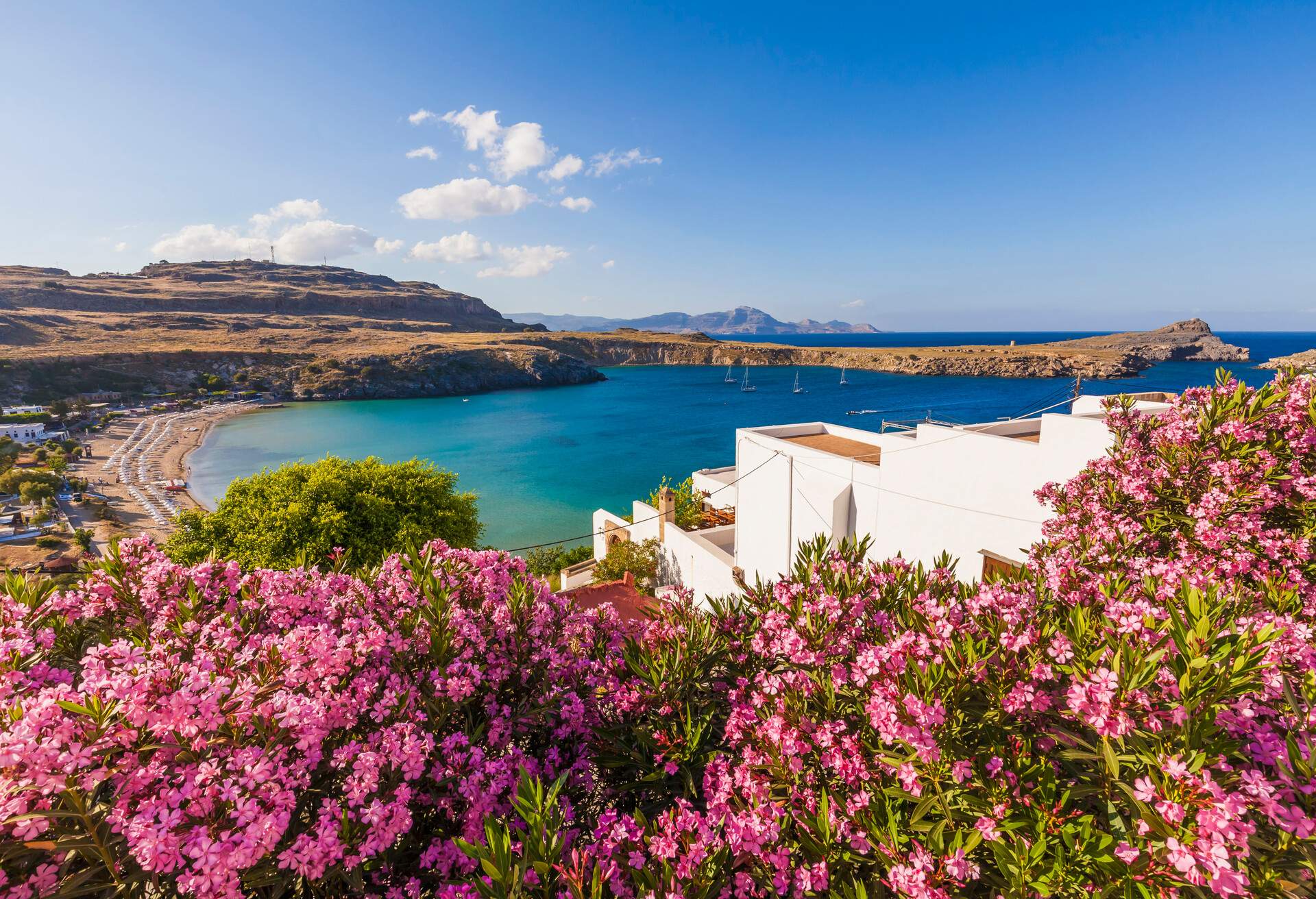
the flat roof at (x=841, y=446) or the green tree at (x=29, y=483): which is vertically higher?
the flat roof at (x=841, y=446)

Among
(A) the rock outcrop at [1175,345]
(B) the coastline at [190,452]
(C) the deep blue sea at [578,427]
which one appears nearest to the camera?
(B) the coastline at [190,452]

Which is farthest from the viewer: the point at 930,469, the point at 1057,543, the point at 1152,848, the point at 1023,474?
the point at 930,469

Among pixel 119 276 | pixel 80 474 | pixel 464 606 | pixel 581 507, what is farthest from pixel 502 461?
pixel 119 276

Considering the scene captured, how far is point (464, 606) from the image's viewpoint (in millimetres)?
4078

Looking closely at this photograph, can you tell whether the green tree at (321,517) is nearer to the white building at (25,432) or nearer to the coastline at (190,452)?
the coastline at (190,452)

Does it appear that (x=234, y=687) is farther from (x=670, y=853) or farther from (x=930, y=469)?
(x=930, y=469)

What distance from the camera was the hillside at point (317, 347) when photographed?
7738 centimetres

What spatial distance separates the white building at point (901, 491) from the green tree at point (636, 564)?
54cm

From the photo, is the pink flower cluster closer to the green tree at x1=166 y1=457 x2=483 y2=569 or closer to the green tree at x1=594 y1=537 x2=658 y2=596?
the green tree at x1=166 y1=457 x2=483 y2=569

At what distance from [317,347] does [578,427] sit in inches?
2566

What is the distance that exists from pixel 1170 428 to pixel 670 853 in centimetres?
636

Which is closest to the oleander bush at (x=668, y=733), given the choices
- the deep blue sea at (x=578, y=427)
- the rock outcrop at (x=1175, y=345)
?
the deep blue sea at (x=578, y=427)

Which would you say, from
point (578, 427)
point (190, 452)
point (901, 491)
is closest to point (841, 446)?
point (901, 491)

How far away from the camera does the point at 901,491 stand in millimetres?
10922
